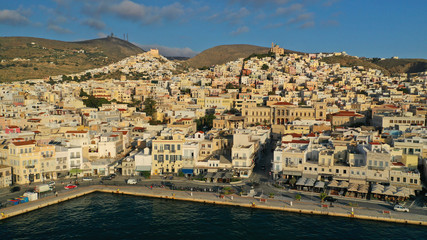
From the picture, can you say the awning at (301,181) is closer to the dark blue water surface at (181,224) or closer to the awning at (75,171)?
the dark blue water surface at (181,224)

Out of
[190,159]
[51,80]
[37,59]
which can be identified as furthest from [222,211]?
[37,59]

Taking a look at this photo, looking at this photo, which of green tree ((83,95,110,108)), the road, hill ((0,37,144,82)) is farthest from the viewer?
hill ((0,37,144,82))

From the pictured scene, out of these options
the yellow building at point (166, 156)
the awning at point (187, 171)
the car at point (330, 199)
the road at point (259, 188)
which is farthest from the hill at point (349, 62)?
the car at point (330, 199)

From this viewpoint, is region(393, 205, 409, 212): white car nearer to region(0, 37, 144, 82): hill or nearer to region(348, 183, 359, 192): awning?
region(348, 183, 359, 192): awning

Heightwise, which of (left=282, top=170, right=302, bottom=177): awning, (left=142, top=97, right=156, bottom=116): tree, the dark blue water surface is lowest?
the dark blue water surface

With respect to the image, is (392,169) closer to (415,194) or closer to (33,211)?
(415,194)

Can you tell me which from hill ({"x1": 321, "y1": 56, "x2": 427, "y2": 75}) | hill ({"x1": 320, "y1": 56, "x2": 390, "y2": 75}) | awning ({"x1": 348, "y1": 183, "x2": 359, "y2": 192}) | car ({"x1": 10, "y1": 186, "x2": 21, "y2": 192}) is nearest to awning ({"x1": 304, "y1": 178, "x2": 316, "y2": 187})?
awning ({"x1": 348, "y1": 183, "x2": 359, "y2": 192})
